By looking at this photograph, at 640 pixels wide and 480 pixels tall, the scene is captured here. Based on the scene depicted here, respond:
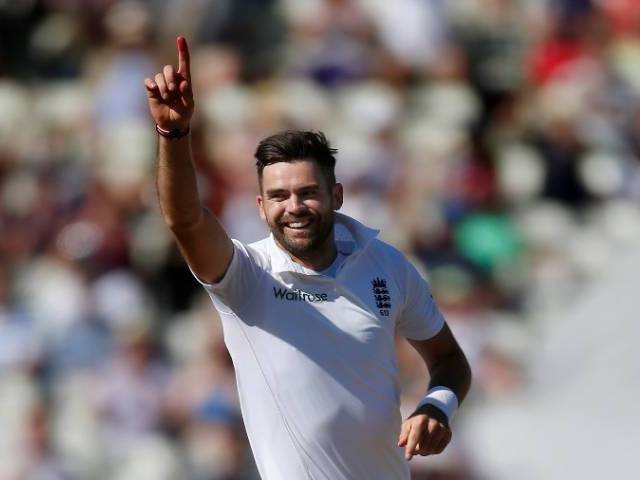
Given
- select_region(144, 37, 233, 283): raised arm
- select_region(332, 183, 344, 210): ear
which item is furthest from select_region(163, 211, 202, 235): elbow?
select_region(332, 183, 344, 210): ear

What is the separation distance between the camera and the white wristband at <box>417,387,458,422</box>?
15.4 ft

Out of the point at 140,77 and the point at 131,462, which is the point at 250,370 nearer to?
the point at 131,462

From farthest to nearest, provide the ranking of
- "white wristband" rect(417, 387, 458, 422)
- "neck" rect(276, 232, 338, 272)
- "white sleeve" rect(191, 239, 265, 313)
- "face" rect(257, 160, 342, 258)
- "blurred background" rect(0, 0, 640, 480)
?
"blurred background" rect(0, 0, 640, 480), "white wristband" rect(417, 387, 458, 422), "neck" rect(276, 232, 338, 272), "face" rect(257, 160, 342, 258), "white sleeve" rect(191, 239, 265, 313)

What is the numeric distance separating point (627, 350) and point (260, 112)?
3.16 metres

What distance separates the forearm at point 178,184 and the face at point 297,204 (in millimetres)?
330

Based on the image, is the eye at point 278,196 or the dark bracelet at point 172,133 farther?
the eye at point 278,196

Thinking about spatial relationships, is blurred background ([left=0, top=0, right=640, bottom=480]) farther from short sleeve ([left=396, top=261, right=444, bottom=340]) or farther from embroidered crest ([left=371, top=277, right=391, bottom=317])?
embroidered crest ([left=371, top=277, right=391, bottom=317])

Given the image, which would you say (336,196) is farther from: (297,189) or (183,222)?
(183,222)

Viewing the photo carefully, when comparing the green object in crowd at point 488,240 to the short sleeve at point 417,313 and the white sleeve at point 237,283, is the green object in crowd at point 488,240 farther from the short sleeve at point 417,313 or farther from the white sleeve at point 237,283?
the white sleeve at point 237,283

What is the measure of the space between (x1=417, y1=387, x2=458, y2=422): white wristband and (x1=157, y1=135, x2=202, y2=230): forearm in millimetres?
1014

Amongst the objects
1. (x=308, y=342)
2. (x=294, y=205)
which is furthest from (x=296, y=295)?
(x=294, y=205)

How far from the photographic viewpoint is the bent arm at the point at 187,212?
4.20 m

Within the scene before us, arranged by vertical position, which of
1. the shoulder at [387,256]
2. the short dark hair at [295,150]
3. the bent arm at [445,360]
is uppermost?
the short dark hair at [295,150]

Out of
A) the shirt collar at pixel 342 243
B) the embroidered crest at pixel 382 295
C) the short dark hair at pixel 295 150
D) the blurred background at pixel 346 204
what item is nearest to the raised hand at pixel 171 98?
the short dark hair at pixel 295 150
